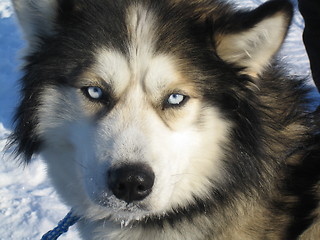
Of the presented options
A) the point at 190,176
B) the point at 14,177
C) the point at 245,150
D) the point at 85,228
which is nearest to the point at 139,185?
the point at 190,176

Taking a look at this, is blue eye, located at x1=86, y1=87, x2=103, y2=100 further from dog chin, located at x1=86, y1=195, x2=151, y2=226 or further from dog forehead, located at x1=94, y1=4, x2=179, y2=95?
dog chin, located at x1=86, y1=195, x2=151, y2=226

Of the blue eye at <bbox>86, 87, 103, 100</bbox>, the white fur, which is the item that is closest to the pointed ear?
the white fur

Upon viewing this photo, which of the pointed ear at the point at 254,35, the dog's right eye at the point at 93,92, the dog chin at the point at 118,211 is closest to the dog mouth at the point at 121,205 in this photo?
→ the dog chin at the point at 118,211

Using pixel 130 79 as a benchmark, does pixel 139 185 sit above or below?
below

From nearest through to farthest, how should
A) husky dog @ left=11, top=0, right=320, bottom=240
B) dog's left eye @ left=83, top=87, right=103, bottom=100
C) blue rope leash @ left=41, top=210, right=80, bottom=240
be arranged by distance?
husky dog @ left=11, top=0, right=320, bottom=240
dog's left eye @ left=83, top=87, right=103, bottom=100
blue rope leash @ left=41, top=210, right=80, bottom=240

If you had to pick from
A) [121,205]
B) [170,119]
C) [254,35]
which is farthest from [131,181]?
[254,35]

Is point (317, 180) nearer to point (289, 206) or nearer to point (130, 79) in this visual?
point (289, 206)

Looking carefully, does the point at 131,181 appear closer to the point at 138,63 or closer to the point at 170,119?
the point at 170,119

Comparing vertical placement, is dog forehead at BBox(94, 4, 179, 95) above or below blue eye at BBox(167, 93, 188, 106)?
above
